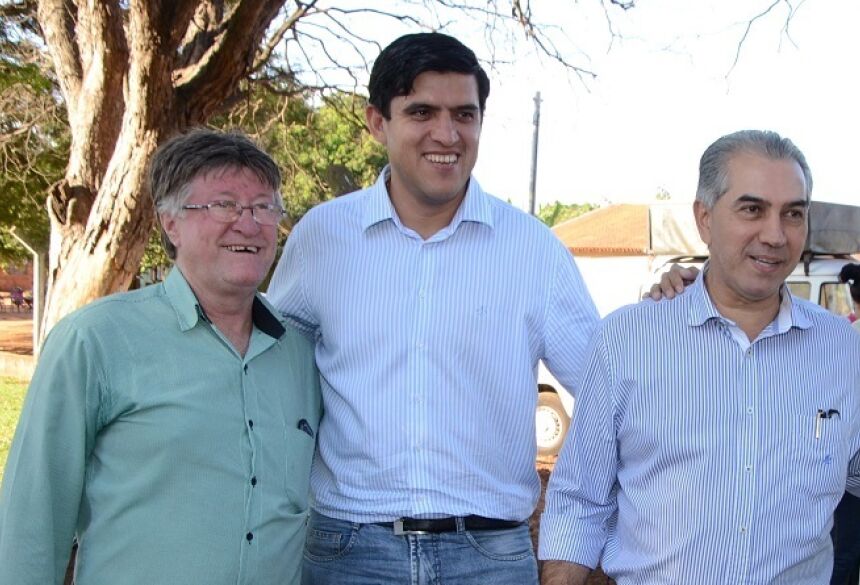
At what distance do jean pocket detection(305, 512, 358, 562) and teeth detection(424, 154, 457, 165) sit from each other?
116 centimetres

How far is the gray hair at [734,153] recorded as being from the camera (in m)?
2.61

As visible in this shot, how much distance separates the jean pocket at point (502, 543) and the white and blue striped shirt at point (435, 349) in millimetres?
56

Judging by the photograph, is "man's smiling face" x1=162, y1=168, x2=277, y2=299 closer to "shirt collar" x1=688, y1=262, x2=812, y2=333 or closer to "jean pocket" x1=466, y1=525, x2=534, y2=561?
"jean pocket" x1=466, y1=525, x2=534, y2=561

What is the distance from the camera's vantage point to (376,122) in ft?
10.2

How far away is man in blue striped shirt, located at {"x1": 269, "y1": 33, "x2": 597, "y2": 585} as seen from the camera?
279 cm

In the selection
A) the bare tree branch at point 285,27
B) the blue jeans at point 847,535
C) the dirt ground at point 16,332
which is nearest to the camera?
the blue jeans at point 847,535

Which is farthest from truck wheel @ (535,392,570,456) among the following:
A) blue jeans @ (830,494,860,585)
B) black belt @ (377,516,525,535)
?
black belt @ (377,516,525,535)

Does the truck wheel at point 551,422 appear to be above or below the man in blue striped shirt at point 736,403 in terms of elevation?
below

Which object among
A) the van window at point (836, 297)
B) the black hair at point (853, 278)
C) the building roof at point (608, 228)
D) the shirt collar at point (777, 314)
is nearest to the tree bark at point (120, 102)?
the shirt collar at point (777, 314)

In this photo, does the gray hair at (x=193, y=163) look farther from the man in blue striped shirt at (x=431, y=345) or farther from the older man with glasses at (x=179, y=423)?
the man in blue striped shirt at (x=431, y=345)

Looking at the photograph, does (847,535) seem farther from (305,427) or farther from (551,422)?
(551,422)

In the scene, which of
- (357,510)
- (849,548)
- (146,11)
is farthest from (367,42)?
(357,510)

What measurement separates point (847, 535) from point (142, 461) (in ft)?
14.3

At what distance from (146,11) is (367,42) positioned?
301 cm
